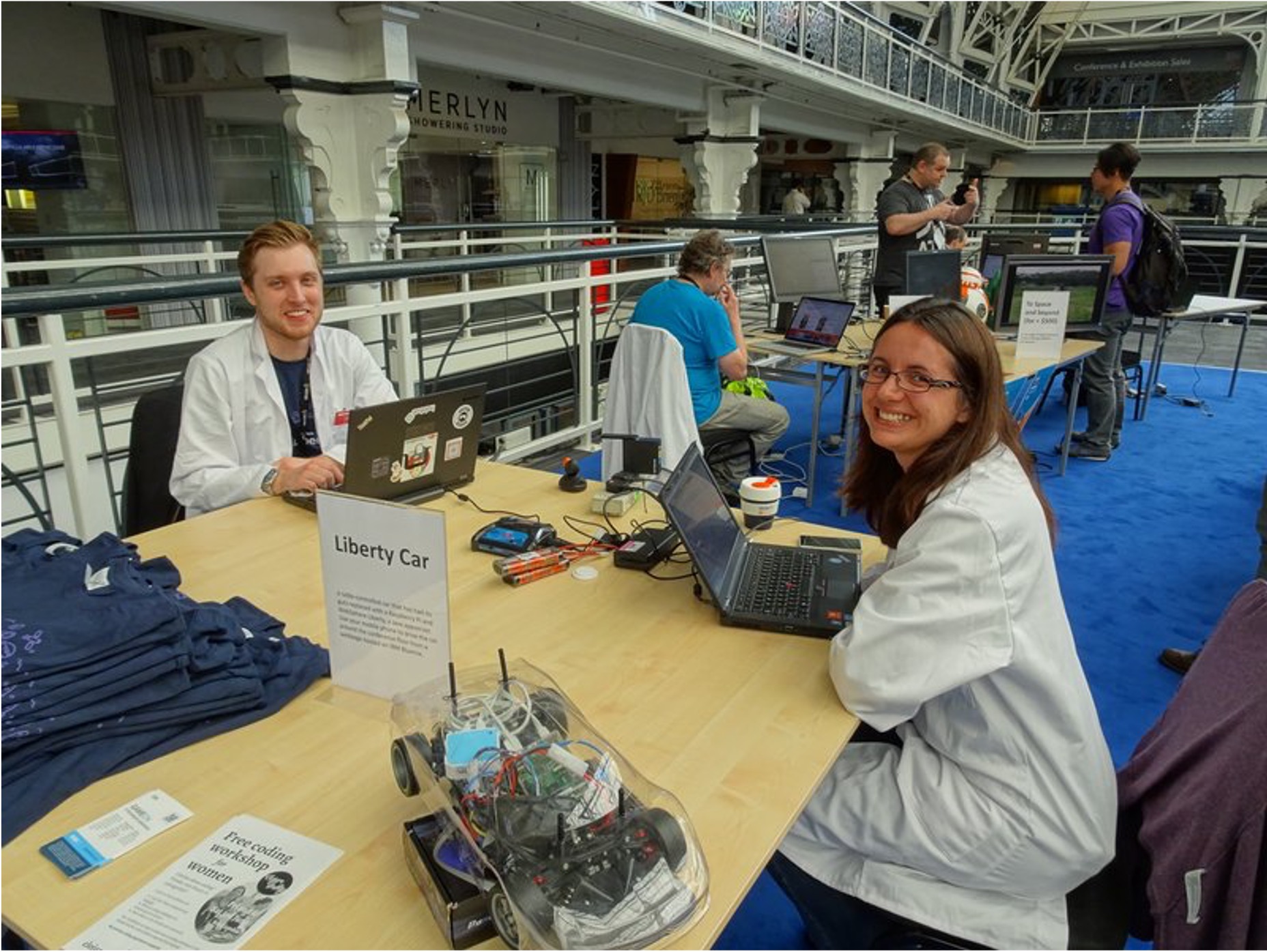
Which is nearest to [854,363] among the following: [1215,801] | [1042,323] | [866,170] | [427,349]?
[1042,323]

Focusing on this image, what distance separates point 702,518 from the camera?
1413 mm

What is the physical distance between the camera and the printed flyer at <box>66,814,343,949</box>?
726mm

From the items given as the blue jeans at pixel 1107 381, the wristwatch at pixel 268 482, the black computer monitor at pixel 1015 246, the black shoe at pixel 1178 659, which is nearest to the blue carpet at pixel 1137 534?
the black shoe at pixel 1178 659

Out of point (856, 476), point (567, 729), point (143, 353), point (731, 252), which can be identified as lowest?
point (143, 353)

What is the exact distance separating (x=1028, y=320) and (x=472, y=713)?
3629mm

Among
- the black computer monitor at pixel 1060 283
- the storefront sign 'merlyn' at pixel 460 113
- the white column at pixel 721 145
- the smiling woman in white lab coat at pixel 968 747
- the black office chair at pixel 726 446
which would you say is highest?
the storefront sign 'merlyn' at pixel 460 113

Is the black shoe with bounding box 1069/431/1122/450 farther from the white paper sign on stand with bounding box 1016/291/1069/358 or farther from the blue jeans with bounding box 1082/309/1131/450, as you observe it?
the white paper sign on stand with bounding box 1016/291/1069/358

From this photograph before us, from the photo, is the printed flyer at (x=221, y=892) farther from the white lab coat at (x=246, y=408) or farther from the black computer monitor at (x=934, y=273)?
the black computer monitor at (x=934, y=273)

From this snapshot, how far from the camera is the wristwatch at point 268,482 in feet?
5.84

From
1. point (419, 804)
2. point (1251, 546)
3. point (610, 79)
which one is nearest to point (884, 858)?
point (419, 804)

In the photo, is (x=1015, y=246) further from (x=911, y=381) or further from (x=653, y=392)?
(x=911, y=381)

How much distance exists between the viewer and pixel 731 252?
2.91 meters

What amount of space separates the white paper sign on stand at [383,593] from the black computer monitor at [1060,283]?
11.7ft

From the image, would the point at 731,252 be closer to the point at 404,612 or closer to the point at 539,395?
the point at 404,612
